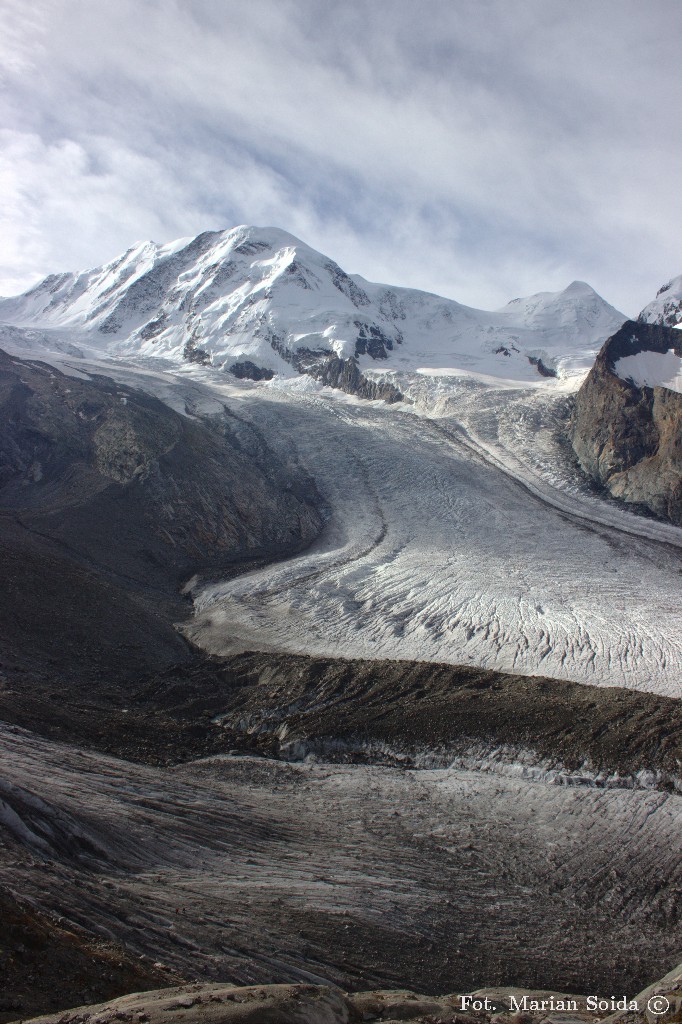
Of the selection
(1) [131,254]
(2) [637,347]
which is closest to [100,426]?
(2) [637,347]

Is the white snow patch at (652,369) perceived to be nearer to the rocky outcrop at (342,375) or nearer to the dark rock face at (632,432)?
the dark rock face at (632,432)

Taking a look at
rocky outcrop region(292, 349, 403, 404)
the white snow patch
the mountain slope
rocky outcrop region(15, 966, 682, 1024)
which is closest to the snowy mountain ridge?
rocky outcrop region(292, 349, 403, 404)

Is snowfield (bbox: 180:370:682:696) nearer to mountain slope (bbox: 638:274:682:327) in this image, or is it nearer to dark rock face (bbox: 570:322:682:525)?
dark rock face (bbox: 570:322:682:525)

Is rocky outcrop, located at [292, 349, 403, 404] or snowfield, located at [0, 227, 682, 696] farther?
rocky outcrop, located at [292, 349, 403, 404]

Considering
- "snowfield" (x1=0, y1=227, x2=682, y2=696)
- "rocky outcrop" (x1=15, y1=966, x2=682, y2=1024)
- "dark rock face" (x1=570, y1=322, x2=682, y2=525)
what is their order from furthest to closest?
"dark rock face" (x1=570, y1=322, x2=682, y2=525) < "snowfield" (x1=0, y1=227, x2=682, y2=696) < "rocky outcrop" (x1=15, y1=966, x2=682, y2=1024)

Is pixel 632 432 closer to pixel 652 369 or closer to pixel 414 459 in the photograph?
pixel 652 369

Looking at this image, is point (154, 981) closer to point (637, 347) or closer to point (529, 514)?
Answer: point (529, 514)

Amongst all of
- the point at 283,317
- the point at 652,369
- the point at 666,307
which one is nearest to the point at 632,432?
the point at 652,369
